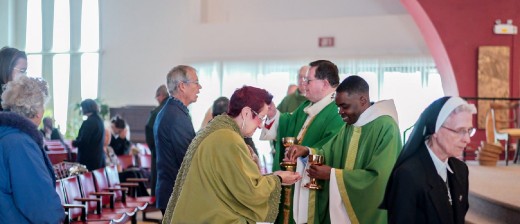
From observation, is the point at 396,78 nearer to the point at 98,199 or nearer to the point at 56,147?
the point at 56,147

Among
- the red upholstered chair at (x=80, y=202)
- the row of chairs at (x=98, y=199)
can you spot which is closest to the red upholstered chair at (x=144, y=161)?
the row of chairs at (x=98, y=199)

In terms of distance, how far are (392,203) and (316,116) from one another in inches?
75.2

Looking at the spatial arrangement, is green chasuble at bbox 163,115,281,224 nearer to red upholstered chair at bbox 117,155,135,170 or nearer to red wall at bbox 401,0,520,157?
red upholstered chair at bbox 117,155,135,170

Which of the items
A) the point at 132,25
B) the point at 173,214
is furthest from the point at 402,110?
the point at 173,214

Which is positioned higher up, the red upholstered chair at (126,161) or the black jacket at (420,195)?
the black jacket at (420,195)

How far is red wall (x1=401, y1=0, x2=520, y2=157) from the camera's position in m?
12.3

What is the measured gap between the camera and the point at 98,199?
6.66 m

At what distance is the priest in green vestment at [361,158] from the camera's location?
4.21 m

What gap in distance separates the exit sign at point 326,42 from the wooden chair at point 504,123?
4.09m

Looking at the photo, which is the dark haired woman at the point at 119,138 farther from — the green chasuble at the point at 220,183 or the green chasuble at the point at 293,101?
the green chasuble at the point at 220,183

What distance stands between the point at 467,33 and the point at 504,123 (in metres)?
1.82

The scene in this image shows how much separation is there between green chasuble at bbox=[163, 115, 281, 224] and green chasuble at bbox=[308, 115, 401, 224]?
688 millimetres

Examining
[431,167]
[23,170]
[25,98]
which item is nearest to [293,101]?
[25,98]

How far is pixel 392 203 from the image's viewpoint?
125 inches
